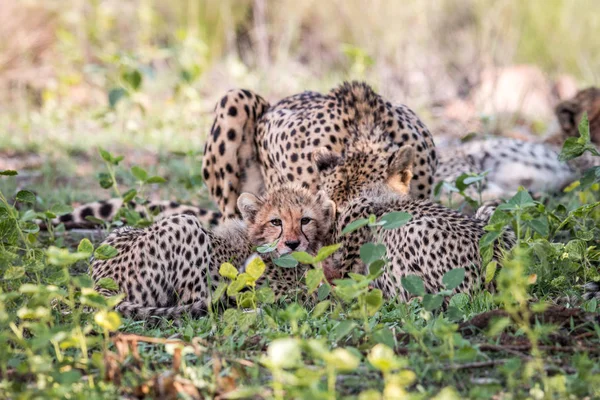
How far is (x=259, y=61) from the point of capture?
11.7 meters

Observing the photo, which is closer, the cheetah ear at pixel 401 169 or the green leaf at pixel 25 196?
the green leaf at pixel 25 196

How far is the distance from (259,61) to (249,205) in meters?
7.41

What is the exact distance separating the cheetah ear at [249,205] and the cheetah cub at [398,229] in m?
0.41

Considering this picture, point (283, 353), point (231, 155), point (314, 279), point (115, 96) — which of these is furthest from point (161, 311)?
point (115, 96)

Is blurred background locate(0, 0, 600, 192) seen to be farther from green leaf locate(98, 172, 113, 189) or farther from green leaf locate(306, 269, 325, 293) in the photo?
green leaf locate(306, 269, 325, 293)

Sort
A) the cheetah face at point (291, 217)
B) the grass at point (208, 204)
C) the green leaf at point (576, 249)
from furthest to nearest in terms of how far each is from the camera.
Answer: the cheetah face at point (291, 217) → the green leaf at point (576, 249) → the grass at point (208, 204)

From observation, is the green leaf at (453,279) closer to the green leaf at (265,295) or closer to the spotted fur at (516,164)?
the green leaf at (265,295)

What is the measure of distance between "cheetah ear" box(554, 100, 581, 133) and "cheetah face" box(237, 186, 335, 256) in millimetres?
3913

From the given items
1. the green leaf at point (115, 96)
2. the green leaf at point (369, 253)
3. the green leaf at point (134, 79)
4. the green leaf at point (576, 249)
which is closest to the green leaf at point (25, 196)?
the green leaf at point (369, 253)

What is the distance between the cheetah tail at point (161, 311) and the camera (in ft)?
12.3

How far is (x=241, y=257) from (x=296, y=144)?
1.03 m

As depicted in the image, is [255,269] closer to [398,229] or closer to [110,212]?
[398,229]

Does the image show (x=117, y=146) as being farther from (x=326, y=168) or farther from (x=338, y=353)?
(x=338, y=353)

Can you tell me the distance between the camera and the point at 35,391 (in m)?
2.60
